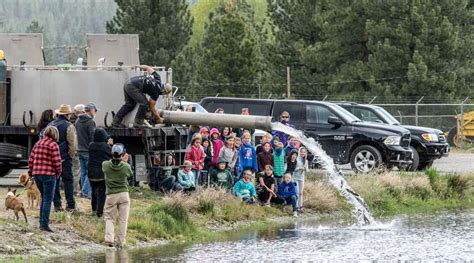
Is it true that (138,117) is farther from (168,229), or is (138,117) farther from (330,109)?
(330,109)

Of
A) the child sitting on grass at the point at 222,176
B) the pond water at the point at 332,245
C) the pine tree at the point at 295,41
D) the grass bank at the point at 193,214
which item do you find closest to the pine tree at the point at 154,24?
the pine tree at the point at 295,41

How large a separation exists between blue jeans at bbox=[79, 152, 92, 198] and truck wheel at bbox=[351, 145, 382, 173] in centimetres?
1007

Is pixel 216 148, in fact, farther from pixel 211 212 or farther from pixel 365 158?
pixel 365 158

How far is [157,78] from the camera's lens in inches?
896

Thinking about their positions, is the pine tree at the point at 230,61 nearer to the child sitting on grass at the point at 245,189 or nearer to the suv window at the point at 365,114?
the suv window at the point at 365,114

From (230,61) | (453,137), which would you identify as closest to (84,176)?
(453,137)

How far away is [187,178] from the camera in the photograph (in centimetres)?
2247

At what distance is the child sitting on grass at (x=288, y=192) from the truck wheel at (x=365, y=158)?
6.37 metres

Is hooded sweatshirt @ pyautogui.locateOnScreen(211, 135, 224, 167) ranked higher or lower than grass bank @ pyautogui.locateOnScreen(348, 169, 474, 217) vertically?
higher

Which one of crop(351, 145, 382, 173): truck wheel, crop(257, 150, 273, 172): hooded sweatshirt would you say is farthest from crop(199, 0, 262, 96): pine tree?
crop(257, 150, 273, 172): hooded sweatshirt

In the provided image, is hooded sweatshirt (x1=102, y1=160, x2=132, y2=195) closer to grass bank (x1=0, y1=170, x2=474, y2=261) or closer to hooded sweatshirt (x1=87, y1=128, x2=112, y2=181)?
grass bank (x1=0, y1=170, x2=474, y2=261)

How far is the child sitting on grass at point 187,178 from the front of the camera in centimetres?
2233

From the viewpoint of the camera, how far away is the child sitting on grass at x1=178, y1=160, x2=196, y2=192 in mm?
22328

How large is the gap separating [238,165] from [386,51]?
98.1 ft
